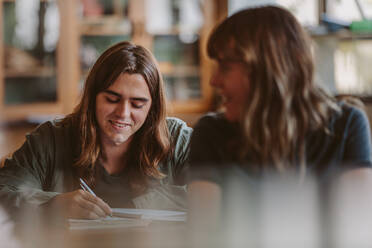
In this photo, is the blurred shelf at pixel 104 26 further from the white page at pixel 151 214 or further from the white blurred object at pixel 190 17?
the white page at pixel 151 214

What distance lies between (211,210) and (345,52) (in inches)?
28.3

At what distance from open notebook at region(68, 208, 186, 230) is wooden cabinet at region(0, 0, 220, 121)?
152 centimetres

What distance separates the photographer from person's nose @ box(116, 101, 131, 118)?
0.59 meters

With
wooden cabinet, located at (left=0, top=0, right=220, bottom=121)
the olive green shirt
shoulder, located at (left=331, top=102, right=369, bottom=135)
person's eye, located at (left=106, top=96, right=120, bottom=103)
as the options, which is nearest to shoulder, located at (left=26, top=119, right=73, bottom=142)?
the olive green shirt

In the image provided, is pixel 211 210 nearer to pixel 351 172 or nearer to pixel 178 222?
pixel 178 222

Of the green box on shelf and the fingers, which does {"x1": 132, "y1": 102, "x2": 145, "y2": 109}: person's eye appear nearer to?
the fingers

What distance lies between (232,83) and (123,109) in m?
0.18

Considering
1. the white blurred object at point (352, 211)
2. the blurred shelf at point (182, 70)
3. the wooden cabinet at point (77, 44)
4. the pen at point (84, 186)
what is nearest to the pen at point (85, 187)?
the pen at point (84, 186)

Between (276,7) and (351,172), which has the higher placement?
(276,7)

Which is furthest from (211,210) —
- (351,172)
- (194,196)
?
(351,172)

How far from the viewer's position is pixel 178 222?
0.56 m

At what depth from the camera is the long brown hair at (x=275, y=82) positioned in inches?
19.1

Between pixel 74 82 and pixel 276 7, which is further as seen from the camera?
pixel 74 82

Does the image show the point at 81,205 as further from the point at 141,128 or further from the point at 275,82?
the point at 275,82
